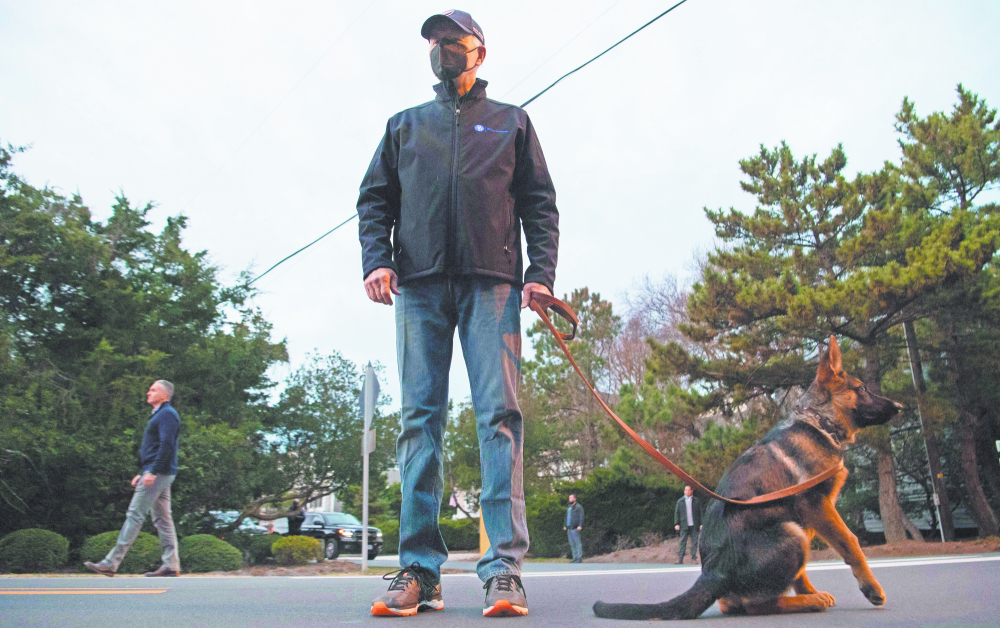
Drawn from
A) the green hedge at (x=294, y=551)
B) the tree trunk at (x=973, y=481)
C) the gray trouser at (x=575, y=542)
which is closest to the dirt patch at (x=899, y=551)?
the gray trouser at (x=575, y=542)

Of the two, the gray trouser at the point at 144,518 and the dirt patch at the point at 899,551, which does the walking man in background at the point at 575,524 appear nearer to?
the dirt patch at the point at 899,551

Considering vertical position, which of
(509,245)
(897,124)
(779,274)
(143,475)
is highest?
(897,124)

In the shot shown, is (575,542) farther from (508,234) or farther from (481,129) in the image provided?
(481,129)

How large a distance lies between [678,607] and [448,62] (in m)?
2.26

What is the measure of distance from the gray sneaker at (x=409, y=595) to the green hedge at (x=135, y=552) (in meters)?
10.5

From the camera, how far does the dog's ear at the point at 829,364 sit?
101 inches

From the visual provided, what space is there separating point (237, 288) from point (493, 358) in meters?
17.7

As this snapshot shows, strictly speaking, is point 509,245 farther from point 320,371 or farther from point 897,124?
point 897,124

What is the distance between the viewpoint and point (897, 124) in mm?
23484

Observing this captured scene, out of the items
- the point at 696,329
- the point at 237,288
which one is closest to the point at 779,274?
the point at 696,329

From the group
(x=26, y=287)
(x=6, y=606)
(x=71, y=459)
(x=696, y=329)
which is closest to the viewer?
(x=6, y=606)

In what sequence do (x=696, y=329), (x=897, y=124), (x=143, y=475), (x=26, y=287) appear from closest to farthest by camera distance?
(x=143, y=475) → (x=26, y=287) → (x=696, y=329) → (x=897, y=124)

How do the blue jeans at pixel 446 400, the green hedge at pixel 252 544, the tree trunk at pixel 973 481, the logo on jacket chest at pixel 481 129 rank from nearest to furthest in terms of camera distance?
the blue jeans at pixel 446 400 < the logo on jacket chest at pixel 481 129 < the green hedge at pixel 252 544 < the tree trunk at pixel 973 481

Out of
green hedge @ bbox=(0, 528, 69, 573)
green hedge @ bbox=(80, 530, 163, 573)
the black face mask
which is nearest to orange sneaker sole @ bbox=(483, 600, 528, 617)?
the black face mask
